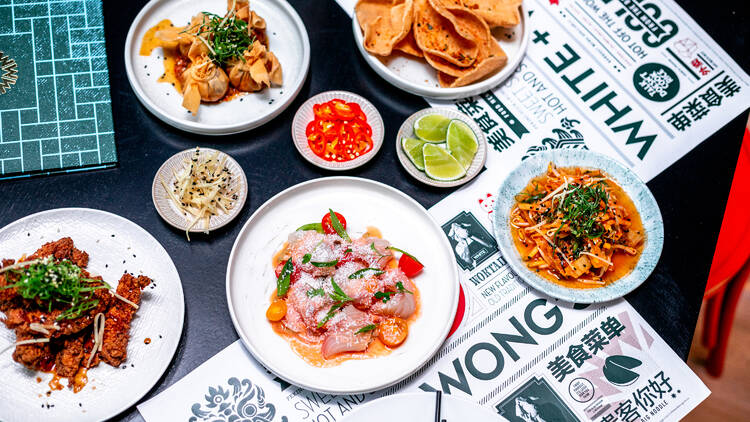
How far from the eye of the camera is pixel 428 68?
2.99 m

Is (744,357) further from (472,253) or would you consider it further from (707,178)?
(472,253)

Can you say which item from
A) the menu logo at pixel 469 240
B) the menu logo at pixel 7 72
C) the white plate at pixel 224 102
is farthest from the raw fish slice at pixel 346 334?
the menu logo at pixel 7 72

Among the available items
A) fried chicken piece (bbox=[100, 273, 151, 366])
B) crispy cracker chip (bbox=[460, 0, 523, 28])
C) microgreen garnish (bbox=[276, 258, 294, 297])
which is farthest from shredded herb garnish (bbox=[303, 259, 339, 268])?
crispy cracker chip (bbox=[460, 0, 523, 28])

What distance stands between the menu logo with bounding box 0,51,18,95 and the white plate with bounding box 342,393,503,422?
83.5 inches

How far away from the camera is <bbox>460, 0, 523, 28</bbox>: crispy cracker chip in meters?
2.88

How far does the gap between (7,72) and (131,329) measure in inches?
52.6

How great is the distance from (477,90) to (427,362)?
1.28 metres

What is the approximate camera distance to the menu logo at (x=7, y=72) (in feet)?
9.00

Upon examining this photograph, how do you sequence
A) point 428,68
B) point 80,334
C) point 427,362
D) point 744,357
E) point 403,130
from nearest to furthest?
point 80,334
point 427,362
point 403,130
point 428,68
point 744,357

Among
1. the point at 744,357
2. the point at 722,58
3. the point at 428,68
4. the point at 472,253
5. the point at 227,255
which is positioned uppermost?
the point at 722,58

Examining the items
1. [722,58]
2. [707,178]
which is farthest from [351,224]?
[722,58]

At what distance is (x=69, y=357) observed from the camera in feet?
7.72

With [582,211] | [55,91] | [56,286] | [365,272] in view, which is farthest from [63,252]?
[582,211]

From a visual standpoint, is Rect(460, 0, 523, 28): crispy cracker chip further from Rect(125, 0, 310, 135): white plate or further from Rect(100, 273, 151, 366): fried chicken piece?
Rect(100, 273, 151, 366): fried chicken piece
